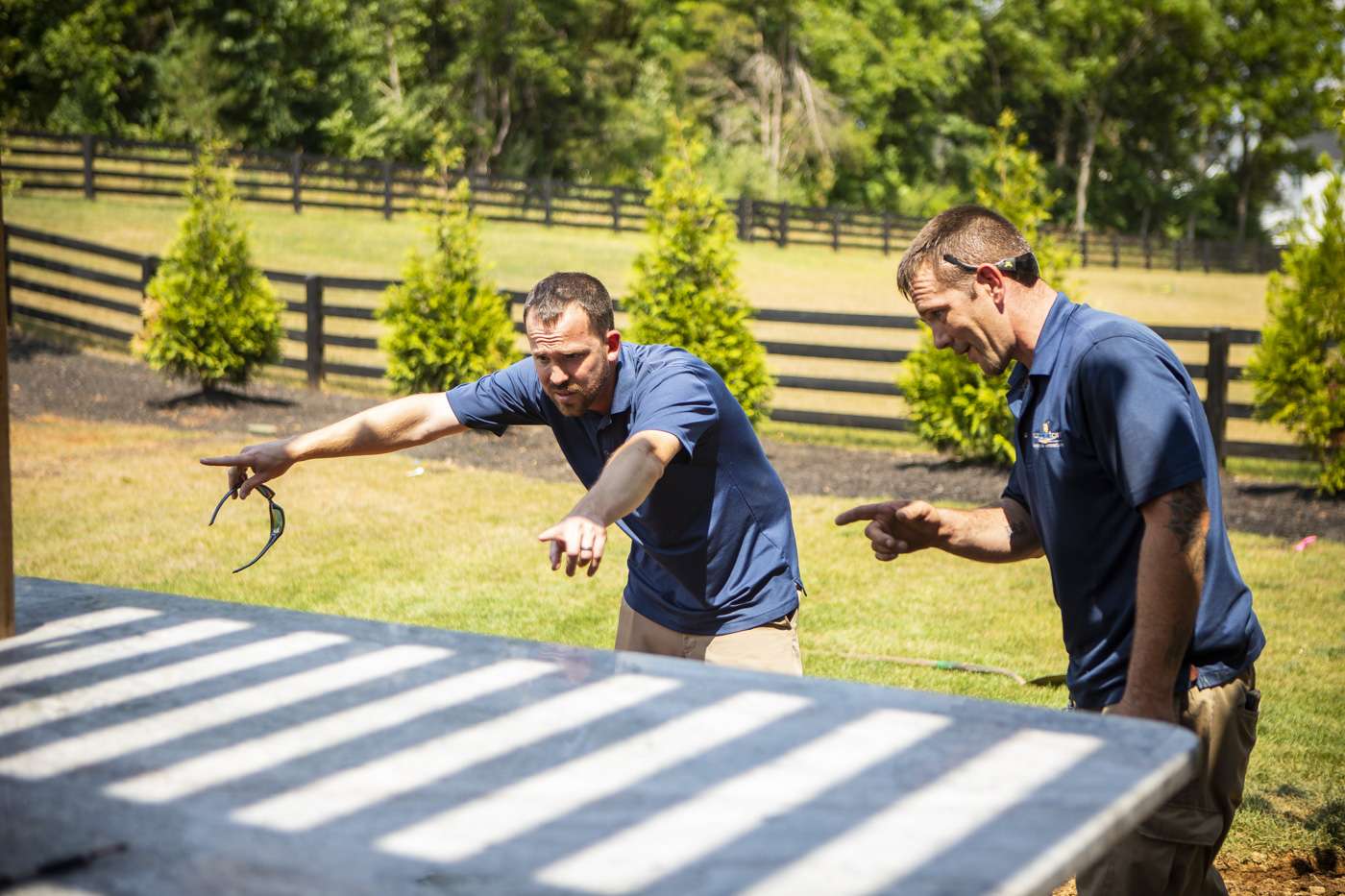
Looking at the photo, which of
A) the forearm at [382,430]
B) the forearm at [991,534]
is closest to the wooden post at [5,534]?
the forearm at [382,430]

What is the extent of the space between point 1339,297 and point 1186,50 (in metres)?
44.1

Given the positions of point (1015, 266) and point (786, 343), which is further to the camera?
point (786, 343)

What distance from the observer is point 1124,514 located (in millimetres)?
2627

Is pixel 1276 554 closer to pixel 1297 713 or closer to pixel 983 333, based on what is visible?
pixel 1297 713

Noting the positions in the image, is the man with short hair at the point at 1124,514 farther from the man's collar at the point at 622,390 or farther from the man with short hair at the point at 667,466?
the man's collar at the point at 622,390

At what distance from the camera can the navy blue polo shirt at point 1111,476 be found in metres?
2.46

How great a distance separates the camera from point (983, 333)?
280cm

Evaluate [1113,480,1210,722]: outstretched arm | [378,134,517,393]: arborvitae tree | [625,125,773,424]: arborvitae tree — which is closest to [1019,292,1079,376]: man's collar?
[1113,480,1210,722]: outstretched arm

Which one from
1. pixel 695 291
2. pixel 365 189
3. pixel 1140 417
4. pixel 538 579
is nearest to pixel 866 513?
pixel 1140 417

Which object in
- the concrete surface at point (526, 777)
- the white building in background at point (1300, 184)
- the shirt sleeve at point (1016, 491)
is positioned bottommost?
the concrete surface at point (526, 777)

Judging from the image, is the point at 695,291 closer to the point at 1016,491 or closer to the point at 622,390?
the point at 622,390

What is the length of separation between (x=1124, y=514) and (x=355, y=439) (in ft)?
6.61

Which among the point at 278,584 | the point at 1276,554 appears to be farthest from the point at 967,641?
the point at 278,584

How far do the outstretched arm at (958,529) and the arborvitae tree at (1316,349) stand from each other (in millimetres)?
7616
